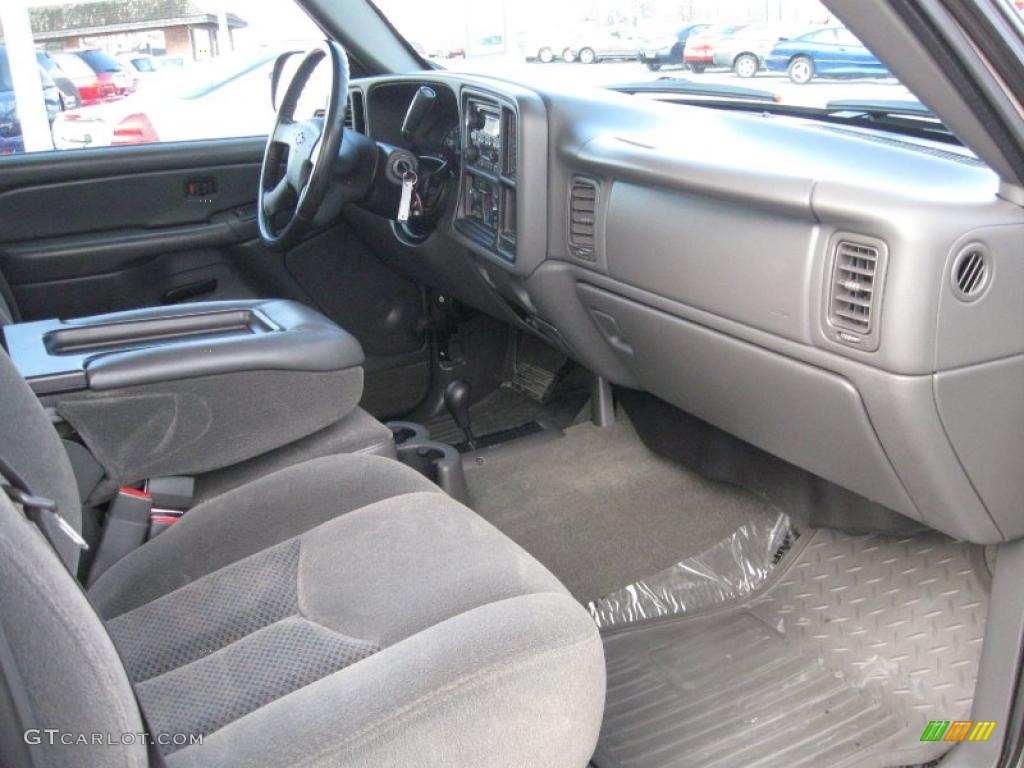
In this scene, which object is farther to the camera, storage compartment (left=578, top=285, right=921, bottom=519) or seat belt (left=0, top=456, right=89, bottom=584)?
storage compartment (left=578, top=285, right=921, bottom=519)

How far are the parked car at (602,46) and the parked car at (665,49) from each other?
0.09 feet

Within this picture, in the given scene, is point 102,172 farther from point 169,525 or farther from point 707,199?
point 707,199

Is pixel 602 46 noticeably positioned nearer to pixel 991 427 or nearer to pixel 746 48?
pixel 746 48

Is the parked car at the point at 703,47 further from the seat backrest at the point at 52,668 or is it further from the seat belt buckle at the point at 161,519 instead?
the seat backrest at the point at 52,668

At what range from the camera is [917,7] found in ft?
3.79

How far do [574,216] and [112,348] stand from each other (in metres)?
0.89

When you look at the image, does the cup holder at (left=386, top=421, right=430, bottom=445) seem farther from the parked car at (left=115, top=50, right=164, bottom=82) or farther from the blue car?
the parked car at (left=115, top=50, right=164, bottom=82)

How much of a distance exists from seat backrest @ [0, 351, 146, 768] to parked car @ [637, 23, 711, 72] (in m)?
1.84

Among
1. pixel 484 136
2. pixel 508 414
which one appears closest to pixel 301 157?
pixel 484 136

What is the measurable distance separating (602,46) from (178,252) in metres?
1.32

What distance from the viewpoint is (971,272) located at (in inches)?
52.2

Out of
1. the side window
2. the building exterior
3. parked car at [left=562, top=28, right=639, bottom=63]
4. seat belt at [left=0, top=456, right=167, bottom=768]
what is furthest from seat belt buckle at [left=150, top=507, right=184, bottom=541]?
the building exterior

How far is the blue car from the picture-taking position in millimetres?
1854

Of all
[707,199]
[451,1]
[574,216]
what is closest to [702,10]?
[574,216]
